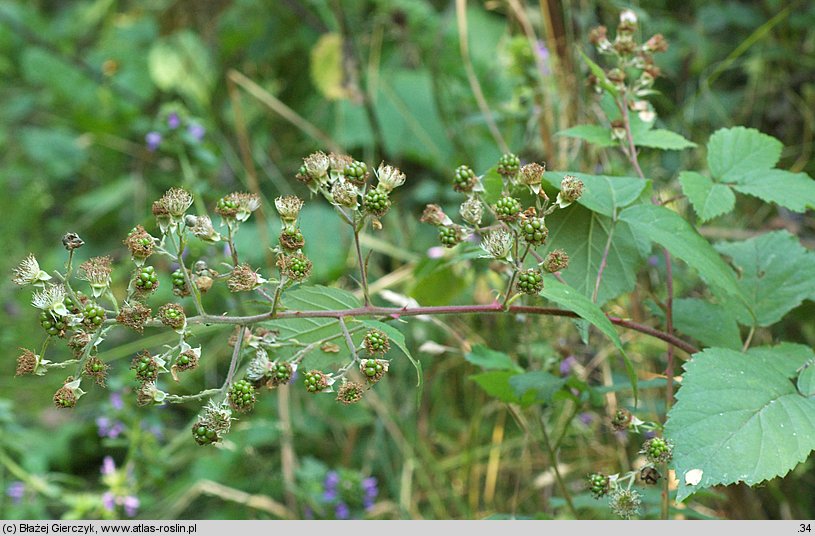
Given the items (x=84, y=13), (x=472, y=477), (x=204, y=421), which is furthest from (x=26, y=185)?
(x=204, y=421)

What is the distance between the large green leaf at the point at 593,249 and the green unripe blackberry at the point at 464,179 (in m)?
0.16

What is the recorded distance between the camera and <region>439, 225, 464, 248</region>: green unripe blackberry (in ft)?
2.86

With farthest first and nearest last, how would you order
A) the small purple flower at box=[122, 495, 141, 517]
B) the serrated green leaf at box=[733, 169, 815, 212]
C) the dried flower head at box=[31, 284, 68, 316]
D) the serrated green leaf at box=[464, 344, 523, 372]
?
the small purple flower at box=[122, 495, 141, 517] < the serrated green leaf at box=[464, 344, 523, 372] < the serrated green leaf at box=[733, 169, 815, 212] < the dried flower head at box=[31, 284, 68, 316]

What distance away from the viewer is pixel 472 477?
183 cm

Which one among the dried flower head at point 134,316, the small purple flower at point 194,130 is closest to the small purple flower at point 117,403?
the small purple flower at point 194,130

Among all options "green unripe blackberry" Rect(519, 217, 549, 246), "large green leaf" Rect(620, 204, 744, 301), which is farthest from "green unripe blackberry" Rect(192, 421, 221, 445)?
"large green leaf" Rect(620, 204, 744, 301)

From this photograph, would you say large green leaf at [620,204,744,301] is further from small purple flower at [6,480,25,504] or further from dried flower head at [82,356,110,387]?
small purple flower at [6,480,25,504]

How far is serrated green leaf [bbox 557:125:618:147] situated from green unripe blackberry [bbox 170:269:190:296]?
516 millimetres

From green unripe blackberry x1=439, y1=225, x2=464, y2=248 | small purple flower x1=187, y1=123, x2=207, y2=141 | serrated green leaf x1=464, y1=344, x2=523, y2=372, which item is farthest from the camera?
small purple flower x1=187, y1=123, x2=207, y2=141

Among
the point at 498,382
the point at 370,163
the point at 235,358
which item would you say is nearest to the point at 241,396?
the point at 235,358

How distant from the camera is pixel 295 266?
0.82 metres

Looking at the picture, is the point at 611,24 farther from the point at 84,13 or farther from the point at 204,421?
the point at 84,13

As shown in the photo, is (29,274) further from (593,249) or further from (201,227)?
(593,249)

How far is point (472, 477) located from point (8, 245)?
5.80ft
